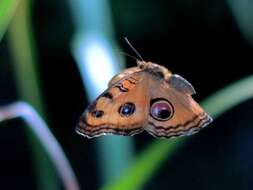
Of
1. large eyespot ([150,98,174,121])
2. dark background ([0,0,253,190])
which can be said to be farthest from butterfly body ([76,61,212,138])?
dark background ([0,0,253,190])

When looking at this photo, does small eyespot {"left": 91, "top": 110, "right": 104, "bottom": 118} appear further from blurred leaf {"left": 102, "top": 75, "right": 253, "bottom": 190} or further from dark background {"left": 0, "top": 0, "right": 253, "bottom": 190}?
dark background {"left": 0, "top": 0, "right": 253, "bottom": 190}

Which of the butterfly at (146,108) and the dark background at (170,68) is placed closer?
the butterfly at (146,108)

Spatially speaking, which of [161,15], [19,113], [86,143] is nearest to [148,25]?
[161,15]

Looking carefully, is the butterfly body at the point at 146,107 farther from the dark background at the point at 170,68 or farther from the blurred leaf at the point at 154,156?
the dark background at the point at 170,68

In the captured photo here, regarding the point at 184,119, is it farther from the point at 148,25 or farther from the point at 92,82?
the point at 148,25

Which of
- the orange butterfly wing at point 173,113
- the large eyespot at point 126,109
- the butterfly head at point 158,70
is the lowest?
the orange butterfly wing at point 173,113

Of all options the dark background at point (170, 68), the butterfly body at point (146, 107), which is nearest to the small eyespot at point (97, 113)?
the butterfly body at point (146, 107)
